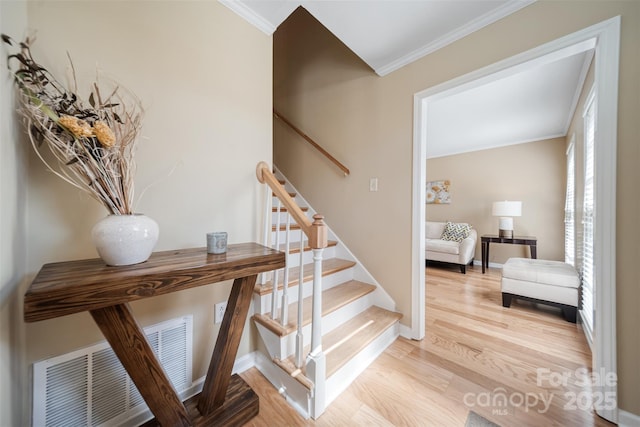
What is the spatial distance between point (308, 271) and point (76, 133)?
1.55 m

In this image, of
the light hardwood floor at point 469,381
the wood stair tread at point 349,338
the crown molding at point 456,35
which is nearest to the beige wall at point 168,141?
the wood stair tread at point 349,338

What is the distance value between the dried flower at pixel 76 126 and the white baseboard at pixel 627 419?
2546 mm

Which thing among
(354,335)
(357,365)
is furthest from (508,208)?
(357,365)

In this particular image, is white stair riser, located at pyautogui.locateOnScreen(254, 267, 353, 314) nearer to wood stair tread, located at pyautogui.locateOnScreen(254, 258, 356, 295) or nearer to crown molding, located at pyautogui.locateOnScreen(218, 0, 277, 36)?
wood stair tread, located at pyautogui.locateOnScreen(254, 258, 356, 295)

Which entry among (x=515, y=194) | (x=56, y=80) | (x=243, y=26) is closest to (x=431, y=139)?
(x=515, y=194)

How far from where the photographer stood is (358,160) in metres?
2.20

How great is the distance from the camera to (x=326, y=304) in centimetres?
164

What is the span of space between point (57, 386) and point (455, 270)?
4576 millimetres

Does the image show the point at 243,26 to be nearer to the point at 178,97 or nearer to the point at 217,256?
the point at 178,97

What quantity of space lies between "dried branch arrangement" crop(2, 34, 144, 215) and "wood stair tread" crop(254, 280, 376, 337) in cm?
95

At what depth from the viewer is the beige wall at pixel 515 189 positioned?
3.56m

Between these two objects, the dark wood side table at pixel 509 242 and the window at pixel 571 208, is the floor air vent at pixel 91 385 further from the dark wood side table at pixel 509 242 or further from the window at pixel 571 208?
the dark wood side table at pixel 509 242

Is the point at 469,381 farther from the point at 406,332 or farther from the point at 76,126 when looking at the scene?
the point at 76,126

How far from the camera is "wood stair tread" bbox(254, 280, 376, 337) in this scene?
1315 millimetres
